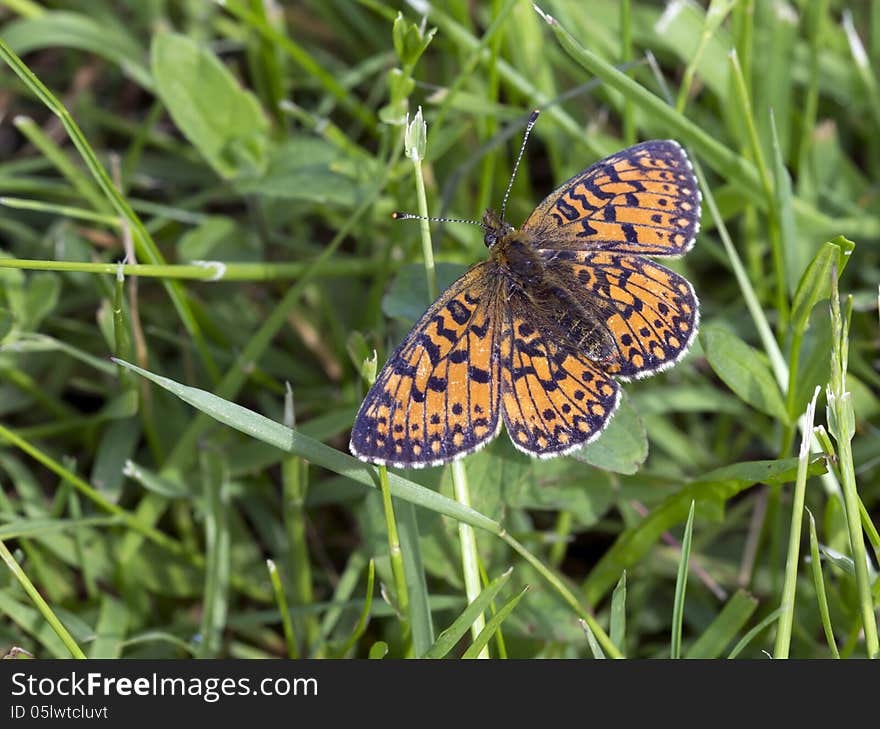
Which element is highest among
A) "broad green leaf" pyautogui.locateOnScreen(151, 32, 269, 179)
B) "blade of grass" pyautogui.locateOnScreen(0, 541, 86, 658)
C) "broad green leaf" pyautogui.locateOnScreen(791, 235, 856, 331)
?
"broad green leaf" pyautogui.locateOnScreen(151, 32, 269, 179)

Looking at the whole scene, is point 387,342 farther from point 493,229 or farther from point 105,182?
point 105,182

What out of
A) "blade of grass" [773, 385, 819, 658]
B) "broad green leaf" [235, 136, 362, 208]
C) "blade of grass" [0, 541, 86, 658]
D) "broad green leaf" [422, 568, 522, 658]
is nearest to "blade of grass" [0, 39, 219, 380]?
"broad green leaf" [235, 136, 362, 208]

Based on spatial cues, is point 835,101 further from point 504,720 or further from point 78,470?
point 78,470

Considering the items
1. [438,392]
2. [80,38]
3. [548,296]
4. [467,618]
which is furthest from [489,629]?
[80,38]

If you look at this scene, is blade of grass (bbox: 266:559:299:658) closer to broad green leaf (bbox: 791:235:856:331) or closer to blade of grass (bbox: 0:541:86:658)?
blade of grass (bbox: 0:541:86:658)

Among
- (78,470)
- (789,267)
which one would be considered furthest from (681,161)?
(78,470)

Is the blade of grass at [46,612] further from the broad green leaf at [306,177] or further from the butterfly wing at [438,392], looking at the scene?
the broad green leaf at [306,177]
